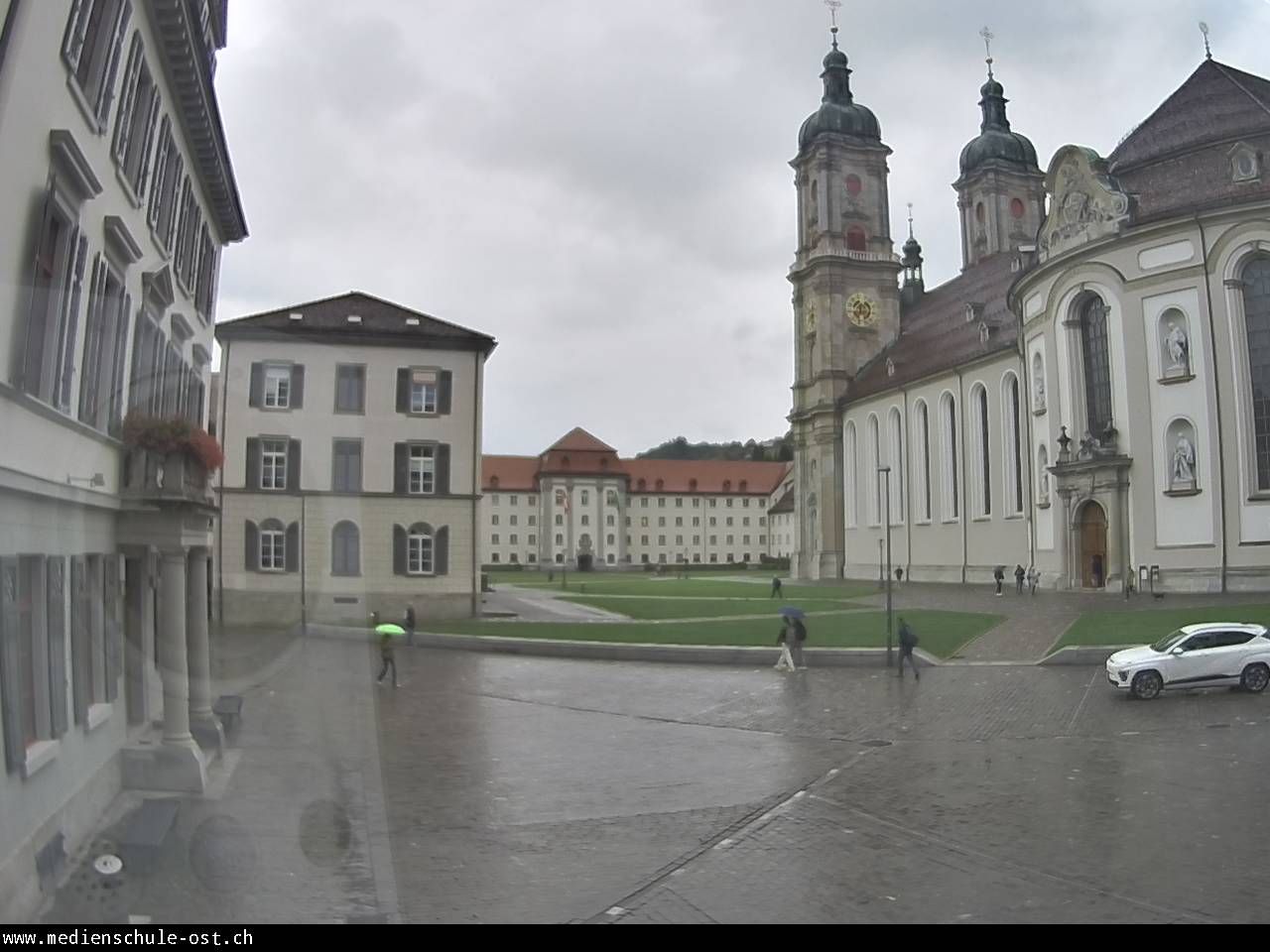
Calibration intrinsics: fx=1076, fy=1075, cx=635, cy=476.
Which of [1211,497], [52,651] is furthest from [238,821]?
[1211,497]

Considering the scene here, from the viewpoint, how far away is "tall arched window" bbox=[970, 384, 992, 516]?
59.2 m

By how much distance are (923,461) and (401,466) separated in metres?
51.4

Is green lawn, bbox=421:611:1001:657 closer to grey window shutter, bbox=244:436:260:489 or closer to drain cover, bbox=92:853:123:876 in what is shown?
grey window shutter, bbox=244:436:260:489

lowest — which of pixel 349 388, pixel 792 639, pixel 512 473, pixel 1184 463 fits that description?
pixel 792 639

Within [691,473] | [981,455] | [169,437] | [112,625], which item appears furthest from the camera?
[691,473]

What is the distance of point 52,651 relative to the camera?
920cm

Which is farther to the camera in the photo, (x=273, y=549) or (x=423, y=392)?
(x=423, y=392)

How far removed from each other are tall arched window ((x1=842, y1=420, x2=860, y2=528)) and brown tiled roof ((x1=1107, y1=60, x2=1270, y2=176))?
31.6 metres

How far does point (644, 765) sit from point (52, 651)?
24.6 feet

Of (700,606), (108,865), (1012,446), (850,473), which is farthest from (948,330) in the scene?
(108,865)

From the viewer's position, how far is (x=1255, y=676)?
1941 centimetres

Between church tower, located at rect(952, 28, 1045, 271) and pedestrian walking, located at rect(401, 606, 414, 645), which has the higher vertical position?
church tower, located at rect(952, 28, 1045, 271)

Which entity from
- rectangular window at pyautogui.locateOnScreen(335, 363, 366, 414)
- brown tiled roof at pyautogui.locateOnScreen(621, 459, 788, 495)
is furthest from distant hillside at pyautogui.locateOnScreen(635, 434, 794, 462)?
rectangular window at pyautogui.locateOnScreen(335, 363, 366, 414)

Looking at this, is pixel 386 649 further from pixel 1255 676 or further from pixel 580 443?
pixel 580 443
